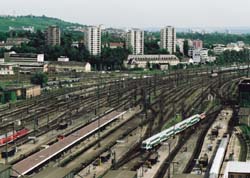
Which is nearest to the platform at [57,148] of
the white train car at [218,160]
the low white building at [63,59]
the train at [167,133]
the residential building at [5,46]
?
Result: the train at [167,133]

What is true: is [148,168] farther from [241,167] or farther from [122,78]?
[122,78]

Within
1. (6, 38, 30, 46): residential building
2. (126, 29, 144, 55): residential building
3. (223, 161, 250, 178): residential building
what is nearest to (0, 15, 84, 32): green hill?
(6, 38, 30, 46): residential building

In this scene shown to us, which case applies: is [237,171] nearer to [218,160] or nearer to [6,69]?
[218,160]

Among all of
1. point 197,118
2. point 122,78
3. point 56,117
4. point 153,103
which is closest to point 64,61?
point 122,78

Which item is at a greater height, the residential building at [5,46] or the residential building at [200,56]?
the residential building at [5,46]

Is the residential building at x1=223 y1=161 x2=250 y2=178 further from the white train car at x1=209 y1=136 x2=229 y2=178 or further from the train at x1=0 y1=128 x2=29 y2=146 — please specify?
the train at x1=0 y1=128 x2=29 y2=146

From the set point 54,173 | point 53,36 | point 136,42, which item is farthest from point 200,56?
point 54,173

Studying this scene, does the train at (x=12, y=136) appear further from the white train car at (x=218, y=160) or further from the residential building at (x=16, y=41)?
the residential building at (x=16, y=41)
